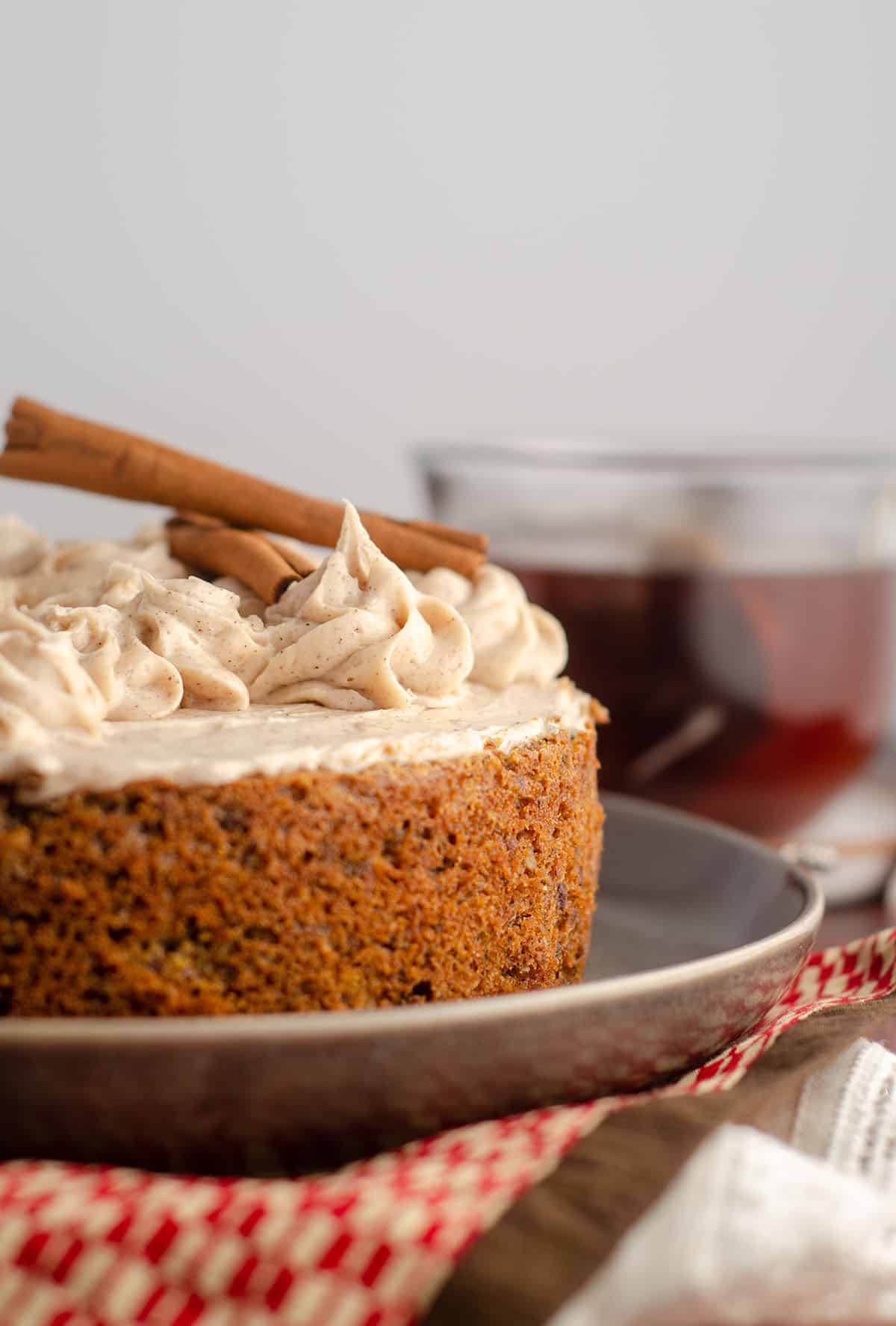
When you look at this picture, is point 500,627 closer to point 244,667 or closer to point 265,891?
point 244,667

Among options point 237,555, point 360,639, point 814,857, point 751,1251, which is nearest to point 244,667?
point 360,639

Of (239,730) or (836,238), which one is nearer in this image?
(239,730)

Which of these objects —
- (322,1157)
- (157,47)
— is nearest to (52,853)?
(322,1157)

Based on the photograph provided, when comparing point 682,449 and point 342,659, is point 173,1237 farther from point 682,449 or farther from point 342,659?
point 682,449

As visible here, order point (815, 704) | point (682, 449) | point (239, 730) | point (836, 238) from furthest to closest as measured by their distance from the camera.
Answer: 1. point (836, 238)
2. point (682, 449)
3. point (815, 704)
4. point (239, 730)

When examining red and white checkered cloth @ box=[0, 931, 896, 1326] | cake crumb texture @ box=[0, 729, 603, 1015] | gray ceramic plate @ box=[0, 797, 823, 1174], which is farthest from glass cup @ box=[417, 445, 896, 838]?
red and white checkered cloth @ box=[0, 931, 896, 1326]

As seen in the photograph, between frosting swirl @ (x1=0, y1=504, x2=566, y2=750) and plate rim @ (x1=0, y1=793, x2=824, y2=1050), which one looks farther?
frosting swirl @ (x1=0, y1=504, x2=566, y2=750)

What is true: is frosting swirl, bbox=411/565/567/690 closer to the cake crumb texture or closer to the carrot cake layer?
the carrot cake layer
